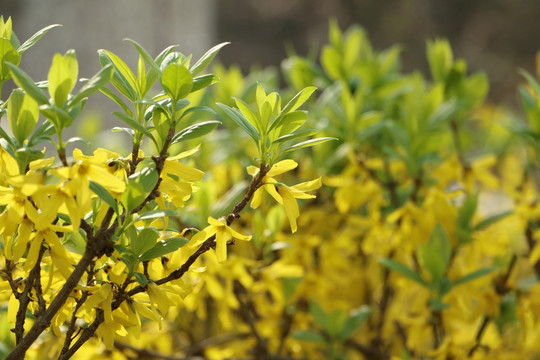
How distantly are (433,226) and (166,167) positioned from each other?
63cm

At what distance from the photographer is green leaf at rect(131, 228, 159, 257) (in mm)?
544

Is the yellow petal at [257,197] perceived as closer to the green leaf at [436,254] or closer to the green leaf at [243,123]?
the green leaf at [243,123]

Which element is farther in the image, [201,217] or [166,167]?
[201,217]

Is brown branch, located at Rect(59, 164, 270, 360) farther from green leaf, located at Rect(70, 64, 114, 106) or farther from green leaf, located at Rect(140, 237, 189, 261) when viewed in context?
green leaf, located at Rect(70, 64, 114, 106)

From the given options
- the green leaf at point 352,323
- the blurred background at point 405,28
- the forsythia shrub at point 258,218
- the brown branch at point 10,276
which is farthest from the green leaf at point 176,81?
the blurred background at point 405,28

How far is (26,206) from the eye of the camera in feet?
1.63

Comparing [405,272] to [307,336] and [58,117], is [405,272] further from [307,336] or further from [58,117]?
[58,117]

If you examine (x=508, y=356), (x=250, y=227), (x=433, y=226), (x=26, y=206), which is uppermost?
(x=26, y=206)

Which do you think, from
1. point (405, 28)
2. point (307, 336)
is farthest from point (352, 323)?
point (405, 28)

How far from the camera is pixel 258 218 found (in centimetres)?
100

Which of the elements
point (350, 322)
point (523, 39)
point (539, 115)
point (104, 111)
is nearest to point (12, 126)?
point (350, 322)

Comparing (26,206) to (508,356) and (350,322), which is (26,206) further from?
(508,356)

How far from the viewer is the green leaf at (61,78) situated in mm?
483

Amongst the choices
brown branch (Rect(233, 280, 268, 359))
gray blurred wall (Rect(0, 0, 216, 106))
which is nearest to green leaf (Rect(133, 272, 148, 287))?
brown branch (Rect(233, 280, 268, 359))
